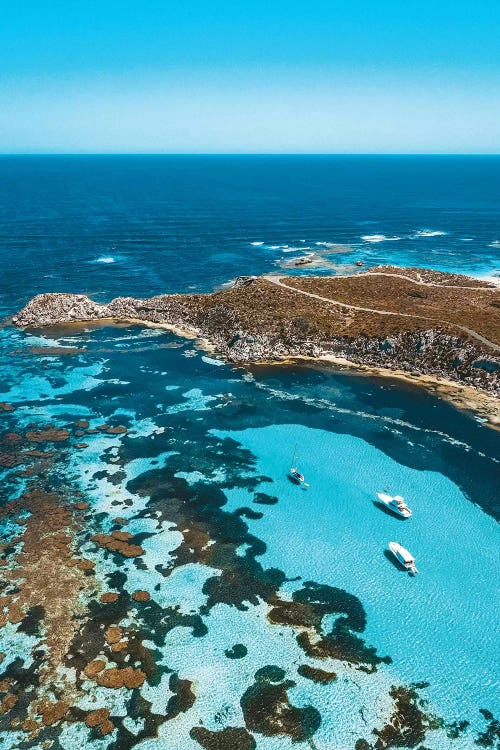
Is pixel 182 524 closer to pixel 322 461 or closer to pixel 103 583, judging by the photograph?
pixel 103 583

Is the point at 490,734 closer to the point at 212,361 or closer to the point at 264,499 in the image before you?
the point at 264,499

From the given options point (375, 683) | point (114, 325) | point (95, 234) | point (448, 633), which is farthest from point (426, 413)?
point (95, 234)

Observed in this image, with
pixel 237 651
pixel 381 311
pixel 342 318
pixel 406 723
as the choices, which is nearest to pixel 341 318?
pixel 342 318

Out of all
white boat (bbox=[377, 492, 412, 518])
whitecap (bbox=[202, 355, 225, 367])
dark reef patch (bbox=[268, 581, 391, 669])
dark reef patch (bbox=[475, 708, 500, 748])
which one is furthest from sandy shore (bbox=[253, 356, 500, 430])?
dark reef patch (bbox=[475, 708, 500, 748])

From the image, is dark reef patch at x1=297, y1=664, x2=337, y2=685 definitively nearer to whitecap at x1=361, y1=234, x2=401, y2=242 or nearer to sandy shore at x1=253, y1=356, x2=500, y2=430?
sandy shore at x1=253, y1=356, x2=500, y2=430

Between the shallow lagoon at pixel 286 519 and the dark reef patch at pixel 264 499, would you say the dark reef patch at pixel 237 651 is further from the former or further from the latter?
the dark reef patch at pixel 264 499
